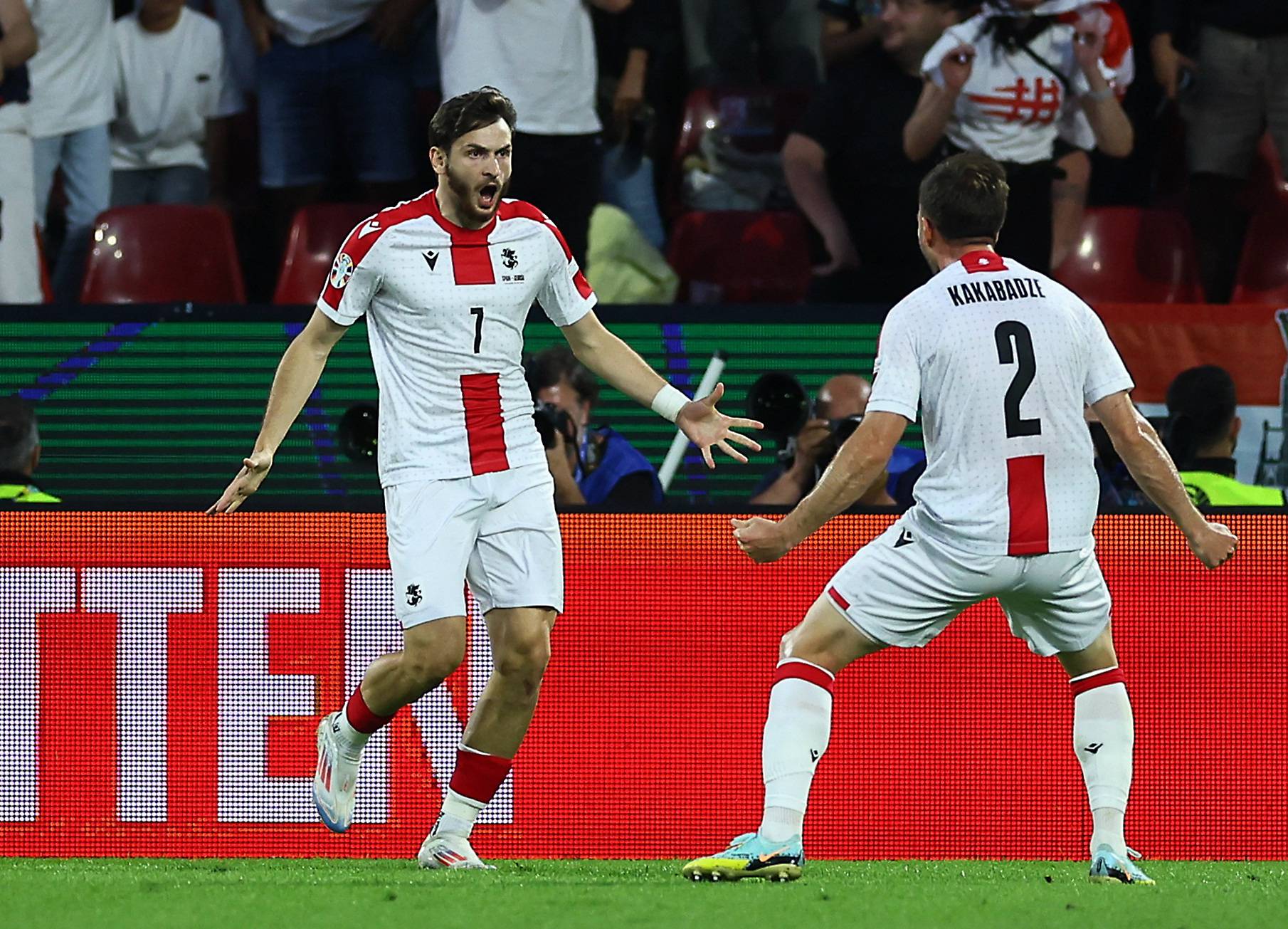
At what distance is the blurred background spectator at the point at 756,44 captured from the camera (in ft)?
33.6

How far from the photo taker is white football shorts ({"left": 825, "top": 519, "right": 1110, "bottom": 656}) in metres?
5.29

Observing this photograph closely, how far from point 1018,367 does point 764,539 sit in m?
0.78

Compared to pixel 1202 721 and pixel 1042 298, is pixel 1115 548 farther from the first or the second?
pixel 1042 298

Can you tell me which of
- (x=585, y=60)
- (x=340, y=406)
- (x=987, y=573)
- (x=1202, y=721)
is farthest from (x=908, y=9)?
(x=987, y=573)

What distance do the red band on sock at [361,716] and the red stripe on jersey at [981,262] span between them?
2.13 meters

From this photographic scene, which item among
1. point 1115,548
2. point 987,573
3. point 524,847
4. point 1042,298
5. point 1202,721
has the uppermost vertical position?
point 1042,298

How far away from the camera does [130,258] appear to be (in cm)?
931

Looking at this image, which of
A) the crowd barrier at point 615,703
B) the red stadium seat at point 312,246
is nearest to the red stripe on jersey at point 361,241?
the crowd barrier at point 615,703

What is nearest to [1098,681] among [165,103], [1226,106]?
[1226,106]

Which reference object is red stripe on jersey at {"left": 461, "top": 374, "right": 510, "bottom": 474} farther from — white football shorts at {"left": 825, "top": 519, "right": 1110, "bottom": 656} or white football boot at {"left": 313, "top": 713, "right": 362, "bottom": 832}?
white football shorts at {"left": 825, "top": 519, "right": 1110, "bottom": 656}

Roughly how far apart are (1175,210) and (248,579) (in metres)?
5.43

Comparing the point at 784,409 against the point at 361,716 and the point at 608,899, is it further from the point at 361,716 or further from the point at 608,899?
the point at 608,899

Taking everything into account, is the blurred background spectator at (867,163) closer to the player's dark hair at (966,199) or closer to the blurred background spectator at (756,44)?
the blurred background spectator at (756,44)

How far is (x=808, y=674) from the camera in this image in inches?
212
